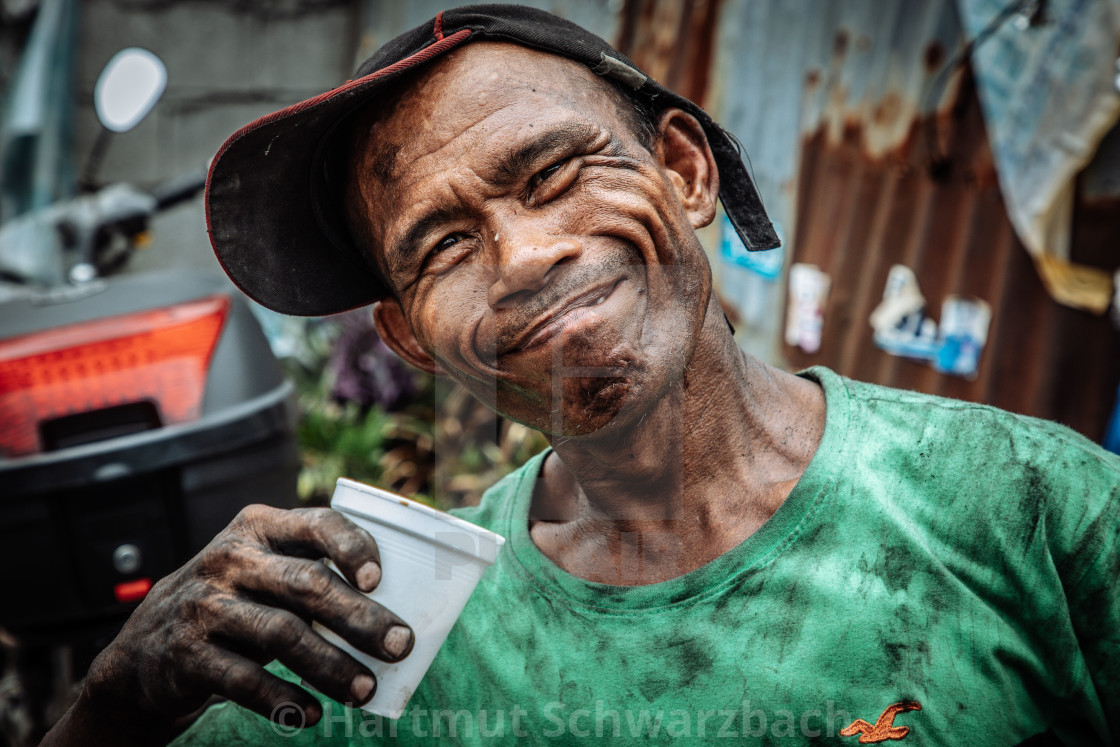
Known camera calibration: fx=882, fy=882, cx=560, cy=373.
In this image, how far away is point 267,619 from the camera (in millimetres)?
1282

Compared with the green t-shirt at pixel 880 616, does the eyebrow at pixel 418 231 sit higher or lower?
higher

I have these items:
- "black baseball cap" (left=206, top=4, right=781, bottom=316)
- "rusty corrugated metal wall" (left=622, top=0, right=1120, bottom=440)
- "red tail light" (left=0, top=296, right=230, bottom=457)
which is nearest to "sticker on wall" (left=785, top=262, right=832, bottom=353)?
"rusty corrugated metal wall" (left=622, top=0, right=1120, bottom=440)

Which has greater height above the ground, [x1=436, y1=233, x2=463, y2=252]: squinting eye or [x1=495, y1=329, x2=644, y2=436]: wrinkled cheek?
[x1=436, y1=233, x2=463, y2=252]: squinting eye

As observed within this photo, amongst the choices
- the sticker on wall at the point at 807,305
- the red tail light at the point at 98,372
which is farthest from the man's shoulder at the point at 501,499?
the sticker on wall at the point at 807,305

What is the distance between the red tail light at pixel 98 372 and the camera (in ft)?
8.36

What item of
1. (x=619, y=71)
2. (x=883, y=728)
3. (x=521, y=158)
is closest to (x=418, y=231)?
(x=521, y=158)

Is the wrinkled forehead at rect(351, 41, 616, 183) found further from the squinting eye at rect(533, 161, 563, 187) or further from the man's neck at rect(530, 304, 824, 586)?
the man's neck at rect(530, 304, 824, 586)

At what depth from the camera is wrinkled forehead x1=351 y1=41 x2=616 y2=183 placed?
1500 millimetres

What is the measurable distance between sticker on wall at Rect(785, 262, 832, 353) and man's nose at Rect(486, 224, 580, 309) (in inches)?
121

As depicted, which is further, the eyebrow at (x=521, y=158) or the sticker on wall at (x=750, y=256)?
the sticker on wall at (x=750, y=256)

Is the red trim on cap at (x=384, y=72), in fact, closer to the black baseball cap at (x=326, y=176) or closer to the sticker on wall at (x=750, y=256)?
the black baseball cap at (x=326, y=176)

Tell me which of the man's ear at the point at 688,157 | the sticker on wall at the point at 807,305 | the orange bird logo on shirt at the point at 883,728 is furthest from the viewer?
A: the sticker on wall at the point at 807,305

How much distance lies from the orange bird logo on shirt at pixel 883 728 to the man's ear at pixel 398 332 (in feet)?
3.35

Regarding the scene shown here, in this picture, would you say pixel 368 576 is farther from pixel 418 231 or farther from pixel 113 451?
pixel 113 451
